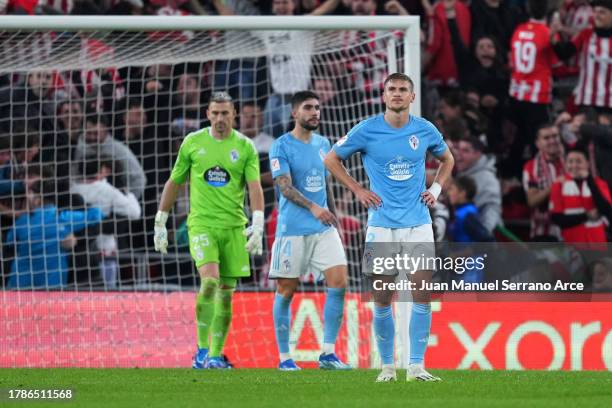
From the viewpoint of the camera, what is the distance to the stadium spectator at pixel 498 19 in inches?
696

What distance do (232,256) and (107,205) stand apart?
2805 mm

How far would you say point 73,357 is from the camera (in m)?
14.0

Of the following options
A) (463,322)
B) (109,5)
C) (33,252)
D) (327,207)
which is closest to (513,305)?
(463,322)

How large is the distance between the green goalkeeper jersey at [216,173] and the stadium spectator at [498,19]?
5914 mm

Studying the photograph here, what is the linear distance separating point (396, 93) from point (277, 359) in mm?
4652

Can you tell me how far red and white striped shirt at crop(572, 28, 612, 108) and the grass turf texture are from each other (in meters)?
6.06

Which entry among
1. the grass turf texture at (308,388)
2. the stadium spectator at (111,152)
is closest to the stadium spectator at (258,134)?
the stadium spectator at (111,152)

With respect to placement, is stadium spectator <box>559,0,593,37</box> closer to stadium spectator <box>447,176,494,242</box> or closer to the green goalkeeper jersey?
stadium spectator <box>447,176,494,242</box>

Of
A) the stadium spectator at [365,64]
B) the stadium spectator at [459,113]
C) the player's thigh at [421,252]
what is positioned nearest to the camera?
the player's thigh at [421,252]

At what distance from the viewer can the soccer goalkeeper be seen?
41.3 feet

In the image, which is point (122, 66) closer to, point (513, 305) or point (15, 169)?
point (15, 169)

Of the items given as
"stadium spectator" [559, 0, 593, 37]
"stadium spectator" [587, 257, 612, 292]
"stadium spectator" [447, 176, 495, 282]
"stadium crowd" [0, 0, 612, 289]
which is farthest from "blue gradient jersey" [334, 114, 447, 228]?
"stadium spectator" [559, 0, 593, 37]

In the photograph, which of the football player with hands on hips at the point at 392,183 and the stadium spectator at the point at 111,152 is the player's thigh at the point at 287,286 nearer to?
the football player with hands on hips at the point at 392,183

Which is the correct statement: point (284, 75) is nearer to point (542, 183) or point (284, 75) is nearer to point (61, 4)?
point (61, 4)
